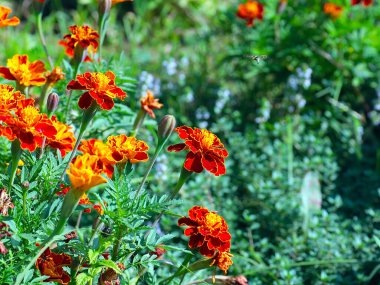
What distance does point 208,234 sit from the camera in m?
1.37

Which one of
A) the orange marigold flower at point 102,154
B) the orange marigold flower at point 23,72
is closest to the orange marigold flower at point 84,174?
the orange marigold flower at point 102,154

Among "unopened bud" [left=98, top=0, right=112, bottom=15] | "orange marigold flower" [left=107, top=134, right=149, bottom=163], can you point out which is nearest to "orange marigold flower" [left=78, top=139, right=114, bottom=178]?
"orange marigold flower" [left=107, top=134, right=149, bottom=163]

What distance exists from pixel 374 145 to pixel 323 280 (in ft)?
4.26

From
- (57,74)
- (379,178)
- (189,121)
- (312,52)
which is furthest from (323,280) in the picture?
(312,52)

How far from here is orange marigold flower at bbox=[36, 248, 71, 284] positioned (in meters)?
1.33

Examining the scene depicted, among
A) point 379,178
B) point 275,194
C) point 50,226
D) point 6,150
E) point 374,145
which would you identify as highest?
point 374,145

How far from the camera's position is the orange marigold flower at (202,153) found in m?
1.35

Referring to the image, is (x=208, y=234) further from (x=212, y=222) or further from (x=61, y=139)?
(x=61, y=139)

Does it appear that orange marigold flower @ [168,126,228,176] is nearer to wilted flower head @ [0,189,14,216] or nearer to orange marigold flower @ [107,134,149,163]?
orange marigold flower @ [107,134,149,163]

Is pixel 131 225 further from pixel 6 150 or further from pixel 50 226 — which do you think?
pixel 6 150

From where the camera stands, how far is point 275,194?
254 centimetres

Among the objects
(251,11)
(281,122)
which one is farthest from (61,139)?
(281,122)

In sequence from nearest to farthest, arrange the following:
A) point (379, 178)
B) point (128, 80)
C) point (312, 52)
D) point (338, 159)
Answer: point (128, 80) → point (379, 178) → point (338, 159) → point (312, 52)

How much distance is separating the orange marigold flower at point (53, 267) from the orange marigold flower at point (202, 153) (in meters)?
0.34
